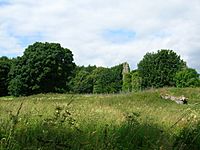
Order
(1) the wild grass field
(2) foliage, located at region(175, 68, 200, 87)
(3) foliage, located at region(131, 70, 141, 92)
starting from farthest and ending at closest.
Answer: (3) foliage, located at region(131, 70, 141, 92) < (2) foliage, located at region(175, 68, 200, 87) < (1) the wild grass field

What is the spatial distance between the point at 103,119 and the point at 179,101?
27520mm

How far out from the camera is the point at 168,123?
6934mm

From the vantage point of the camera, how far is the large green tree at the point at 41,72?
7238 centimetres

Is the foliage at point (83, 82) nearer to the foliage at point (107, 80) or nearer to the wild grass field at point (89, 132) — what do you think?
the foliage at point (107, 80)

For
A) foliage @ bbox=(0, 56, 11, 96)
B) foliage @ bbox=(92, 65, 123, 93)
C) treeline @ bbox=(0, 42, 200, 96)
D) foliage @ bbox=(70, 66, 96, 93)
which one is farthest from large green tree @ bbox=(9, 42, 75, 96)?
foliage @ bbox=(70, 66, 96, 93)

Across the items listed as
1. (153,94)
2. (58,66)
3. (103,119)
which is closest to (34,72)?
(58,66)

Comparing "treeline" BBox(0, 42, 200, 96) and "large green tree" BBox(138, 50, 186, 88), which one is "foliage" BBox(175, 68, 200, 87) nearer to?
"treeline" BBox(0, 42, 200, 96)

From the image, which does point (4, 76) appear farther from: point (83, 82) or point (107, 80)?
point (83, 82)

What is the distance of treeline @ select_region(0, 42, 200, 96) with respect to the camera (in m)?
72.8

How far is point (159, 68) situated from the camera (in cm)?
8388

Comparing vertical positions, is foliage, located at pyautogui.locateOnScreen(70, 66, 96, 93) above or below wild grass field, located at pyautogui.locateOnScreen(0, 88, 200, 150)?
above

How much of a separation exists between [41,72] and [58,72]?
9.85ft

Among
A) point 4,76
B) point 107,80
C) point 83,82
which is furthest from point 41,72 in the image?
point 83,82

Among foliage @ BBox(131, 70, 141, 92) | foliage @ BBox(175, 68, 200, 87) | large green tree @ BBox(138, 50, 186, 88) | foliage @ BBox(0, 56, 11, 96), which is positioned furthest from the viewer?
large green tree @ BBox(138, 50, 186, 88)
